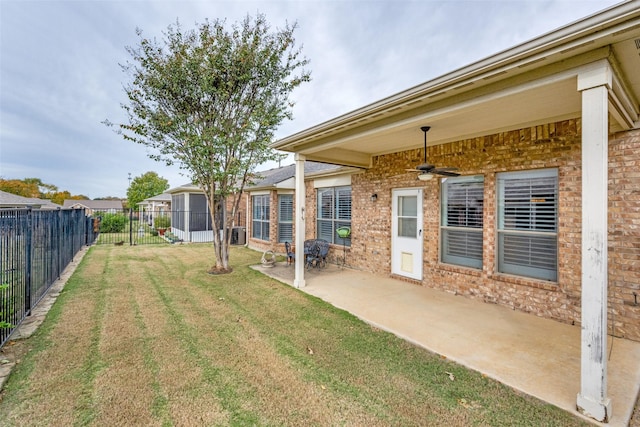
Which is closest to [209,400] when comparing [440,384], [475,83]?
[440,384]

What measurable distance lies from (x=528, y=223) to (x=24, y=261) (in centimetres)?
817

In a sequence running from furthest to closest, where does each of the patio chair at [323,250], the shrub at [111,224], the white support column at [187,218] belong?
the shrub at [111,224] → the white support column at [187,218] → the patio chair at [323,250]

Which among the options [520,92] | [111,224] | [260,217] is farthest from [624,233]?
[111,224]

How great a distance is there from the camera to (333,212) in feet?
29.7

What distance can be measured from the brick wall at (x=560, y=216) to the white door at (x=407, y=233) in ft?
0.53

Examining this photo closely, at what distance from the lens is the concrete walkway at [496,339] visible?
2.78 meters

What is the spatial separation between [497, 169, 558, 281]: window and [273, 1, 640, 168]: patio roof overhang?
0.98m

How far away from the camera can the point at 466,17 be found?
7.54m

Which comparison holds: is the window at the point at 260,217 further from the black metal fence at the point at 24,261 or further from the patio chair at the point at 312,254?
the black metal fence at the point at 24,261

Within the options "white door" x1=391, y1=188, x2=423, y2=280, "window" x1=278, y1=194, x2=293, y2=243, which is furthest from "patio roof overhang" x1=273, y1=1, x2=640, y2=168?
"window" x1=278, y1=194, x2=293, y2=243

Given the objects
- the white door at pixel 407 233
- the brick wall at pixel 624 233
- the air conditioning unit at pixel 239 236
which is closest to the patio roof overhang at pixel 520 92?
the brick wall at pixel 624 233

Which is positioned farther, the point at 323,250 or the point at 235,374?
the point at 323,250

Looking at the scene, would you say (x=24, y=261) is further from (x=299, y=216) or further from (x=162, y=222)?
(x=162, y=222)

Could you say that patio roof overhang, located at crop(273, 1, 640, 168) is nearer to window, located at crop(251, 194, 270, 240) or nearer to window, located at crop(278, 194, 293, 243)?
window, located at crop(278, 194, 293, 243)
